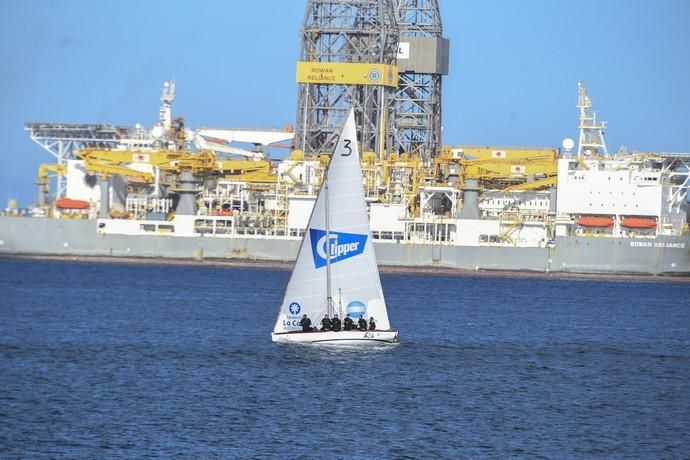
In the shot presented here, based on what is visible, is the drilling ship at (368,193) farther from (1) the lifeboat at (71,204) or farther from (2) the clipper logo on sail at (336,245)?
(2) the clipper logo on sail at (336,245)

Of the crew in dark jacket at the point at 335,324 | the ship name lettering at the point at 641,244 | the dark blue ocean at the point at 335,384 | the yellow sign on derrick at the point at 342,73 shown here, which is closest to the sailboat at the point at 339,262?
the crew in dark jacket at the point at 335,324

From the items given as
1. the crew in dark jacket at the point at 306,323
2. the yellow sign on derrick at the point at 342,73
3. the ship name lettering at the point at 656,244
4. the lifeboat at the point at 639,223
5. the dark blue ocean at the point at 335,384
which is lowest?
the dark blue ocean at the point at 335,384

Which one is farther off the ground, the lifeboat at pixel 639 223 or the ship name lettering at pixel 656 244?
the lifeboat at pixel 639 223

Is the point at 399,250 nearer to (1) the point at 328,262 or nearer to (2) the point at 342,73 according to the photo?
(2) the point at 342,73

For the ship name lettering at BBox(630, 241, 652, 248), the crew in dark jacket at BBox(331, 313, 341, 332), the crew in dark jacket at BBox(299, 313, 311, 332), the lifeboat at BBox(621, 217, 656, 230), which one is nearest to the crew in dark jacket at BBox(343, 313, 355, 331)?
the crew in dark jacket at BBox(331, 313, 341, 332)

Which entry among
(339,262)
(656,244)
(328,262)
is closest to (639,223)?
(656,244)

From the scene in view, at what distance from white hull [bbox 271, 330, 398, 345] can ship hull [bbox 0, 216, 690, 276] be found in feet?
172

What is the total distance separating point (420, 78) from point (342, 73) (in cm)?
1239

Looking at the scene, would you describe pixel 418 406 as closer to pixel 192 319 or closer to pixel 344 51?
pixel 192 319

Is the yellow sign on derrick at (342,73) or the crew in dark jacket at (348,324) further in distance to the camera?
the yellow sign on derrick at (342,73)

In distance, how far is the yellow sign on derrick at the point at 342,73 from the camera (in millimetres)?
105688

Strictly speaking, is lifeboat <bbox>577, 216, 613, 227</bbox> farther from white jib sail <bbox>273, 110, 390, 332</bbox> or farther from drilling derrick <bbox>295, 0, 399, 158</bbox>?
white jib sail <bbox>273, 110, 390, 332</bbox>

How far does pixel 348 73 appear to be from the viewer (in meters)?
106

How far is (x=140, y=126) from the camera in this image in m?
114
